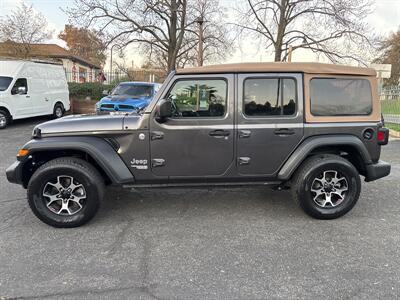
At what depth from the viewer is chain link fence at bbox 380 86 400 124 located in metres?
14.3

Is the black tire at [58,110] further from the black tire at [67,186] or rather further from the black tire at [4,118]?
the black tire at [67,186]

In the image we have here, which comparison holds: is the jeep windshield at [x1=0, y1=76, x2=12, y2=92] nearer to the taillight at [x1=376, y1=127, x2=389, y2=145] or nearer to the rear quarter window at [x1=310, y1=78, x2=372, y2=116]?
the rear quarter window at [x1=310, y1=78, x2=372, y2=116]

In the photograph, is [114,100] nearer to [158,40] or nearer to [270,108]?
[270,108]

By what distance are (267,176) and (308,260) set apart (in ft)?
3.90

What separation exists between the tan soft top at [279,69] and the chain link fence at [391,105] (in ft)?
38.7

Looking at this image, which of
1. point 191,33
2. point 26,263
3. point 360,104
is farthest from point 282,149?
point 191,33

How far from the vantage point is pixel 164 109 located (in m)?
3.66

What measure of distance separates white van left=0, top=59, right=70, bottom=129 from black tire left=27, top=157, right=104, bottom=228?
9008 mm

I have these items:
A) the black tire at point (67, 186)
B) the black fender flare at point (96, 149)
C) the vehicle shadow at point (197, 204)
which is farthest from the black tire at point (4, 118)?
the black tire at point (67, 186)

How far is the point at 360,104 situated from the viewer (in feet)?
13.3

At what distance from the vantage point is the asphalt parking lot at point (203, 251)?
271cm

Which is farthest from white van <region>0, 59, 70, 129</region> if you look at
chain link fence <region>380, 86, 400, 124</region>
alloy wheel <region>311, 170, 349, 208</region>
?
chain link fence <region>380, 86, 400, 124</region>

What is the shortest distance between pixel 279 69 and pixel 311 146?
3.27ft

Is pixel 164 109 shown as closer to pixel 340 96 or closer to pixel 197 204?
pixel 197 204
